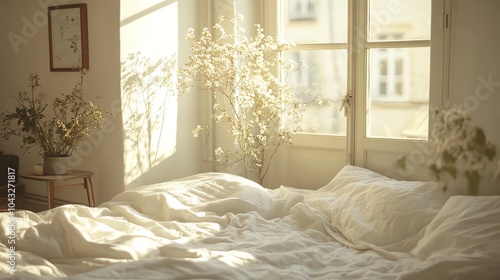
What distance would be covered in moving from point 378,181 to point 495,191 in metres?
1.50

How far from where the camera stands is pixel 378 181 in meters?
3.50

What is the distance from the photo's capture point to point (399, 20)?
13.3 feet

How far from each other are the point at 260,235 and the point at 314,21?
6.62 ft

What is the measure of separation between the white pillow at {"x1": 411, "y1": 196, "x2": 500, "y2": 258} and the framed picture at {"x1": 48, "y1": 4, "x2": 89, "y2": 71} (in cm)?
292

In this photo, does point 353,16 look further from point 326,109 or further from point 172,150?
point 172,150

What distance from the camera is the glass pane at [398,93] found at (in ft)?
11.7

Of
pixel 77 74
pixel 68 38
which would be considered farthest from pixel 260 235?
pixel 68 38

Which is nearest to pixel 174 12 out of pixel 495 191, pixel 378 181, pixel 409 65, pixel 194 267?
pixel 409 65

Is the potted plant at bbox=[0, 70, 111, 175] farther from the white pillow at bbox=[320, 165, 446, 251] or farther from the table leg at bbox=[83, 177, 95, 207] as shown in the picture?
the white pillow at bbox=[320, 165, 446, 251]

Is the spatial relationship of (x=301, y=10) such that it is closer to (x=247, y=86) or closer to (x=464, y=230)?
(x=247, y=86)

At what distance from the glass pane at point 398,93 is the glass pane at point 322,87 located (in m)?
0.26

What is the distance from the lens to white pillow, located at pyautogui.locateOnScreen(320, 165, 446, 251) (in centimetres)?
286

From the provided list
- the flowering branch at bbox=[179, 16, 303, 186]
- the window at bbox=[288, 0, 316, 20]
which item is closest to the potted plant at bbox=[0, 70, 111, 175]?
the flowering branch at bbox=[179, 16, 303, 186]

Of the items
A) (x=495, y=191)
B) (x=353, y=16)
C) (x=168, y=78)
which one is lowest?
(x=495, y=191)
